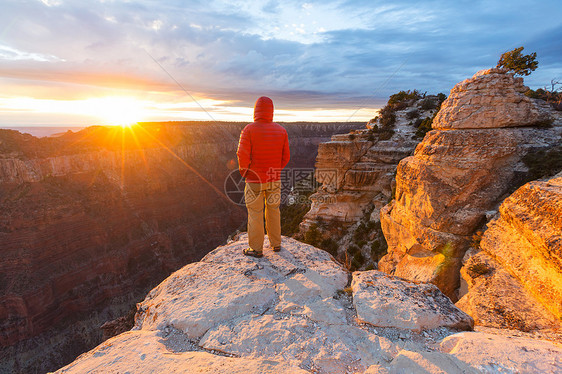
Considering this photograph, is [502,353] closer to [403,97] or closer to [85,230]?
[403,97]

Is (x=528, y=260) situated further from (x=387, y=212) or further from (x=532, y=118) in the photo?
(x=387, y=212)

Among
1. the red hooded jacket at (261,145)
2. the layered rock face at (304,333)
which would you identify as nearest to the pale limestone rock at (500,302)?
the layered rock face at (304,333)

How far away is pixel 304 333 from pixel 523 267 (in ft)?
13.6

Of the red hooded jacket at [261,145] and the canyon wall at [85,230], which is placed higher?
the red hooded jacket at [261,145]

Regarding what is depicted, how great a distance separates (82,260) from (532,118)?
3499cm

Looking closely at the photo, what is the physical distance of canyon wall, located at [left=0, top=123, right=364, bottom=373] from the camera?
68.7ft

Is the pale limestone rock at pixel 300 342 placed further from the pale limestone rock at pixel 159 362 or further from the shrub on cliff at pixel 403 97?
the shrub on cliff at pixel 403 97

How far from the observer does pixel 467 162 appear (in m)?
6.18

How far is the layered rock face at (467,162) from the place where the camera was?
590 centimetres

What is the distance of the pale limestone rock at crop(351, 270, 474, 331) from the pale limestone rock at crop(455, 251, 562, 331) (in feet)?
5.72

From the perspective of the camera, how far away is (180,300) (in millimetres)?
2848

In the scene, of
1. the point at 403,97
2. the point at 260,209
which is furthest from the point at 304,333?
the point at 403,97

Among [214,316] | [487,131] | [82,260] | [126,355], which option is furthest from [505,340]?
[82,260]

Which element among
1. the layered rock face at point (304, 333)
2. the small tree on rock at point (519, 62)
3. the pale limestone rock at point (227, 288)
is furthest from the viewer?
the small tree on rock at point (519, 62)
